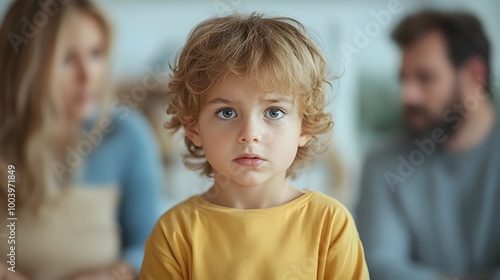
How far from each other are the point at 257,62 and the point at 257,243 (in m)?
0.34

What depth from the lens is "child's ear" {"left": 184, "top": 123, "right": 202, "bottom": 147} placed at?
133 centimetres

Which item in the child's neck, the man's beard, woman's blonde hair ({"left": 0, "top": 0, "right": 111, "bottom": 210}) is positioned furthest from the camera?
the man's beard

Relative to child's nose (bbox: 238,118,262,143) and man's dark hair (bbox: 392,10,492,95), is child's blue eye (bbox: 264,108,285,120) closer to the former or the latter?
child's nose (bbox: 238,118,262,143)

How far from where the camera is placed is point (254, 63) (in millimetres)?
1197

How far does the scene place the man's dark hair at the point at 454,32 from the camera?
2.60 m

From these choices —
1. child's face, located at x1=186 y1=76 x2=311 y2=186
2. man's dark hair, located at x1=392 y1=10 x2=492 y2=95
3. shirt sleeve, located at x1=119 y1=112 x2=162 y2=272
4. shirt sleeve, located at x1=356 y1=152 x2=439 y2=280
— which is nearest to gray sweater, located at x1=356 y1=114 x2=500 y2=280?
shirt sleeve, located at x1=356 y1=152 x2=439 y2=280

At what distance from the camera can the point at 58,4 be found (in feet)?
8.20

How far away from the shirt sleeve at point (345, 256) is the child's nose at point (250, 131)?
23 centimetres

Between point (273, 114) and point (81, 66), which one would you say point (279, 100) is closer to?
point (273, 114)

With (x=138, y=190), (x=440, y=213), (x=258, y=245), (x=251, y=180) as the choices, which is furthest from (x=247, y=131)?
(x=440, y=213)

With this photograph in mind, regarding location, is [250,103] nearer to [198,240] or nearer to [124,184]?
[198,240]

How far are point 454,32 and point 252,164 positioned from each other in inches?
65.6

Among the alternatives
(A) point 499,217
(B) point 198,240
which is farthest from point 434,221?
(B) point 198,240

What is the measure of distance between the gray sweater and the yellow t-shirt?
4.50 feet
